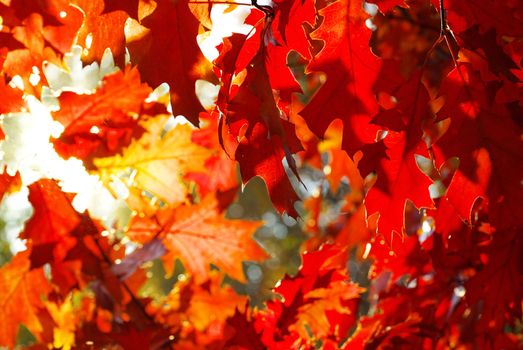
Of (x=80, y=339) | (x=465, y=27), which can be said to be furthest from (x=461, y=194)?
(x=80, y=339)

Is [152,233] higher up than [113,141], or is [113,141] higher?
[113,141]

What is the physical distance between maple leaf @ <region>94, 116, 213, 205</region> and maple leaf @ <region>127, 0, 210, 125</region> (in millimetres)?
741

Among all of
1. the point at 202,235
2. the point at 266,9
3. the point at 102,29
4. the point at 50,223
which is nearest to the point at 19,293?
the point at 50,223

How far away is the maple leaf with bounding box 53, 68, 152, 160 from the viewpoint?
5.42 feet

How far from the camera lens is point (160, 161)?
6.19 feet

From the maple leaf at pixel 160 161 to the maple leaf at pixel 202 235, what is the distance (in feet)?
0.23

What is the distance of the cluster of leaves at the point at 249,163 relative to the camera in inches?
43.1

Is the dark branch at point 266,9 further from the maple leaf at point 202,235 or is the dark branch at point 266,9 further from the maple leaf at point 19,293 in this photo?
the maple leaf at point 19,293

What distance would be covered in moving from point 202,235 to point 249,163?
2.79 feet

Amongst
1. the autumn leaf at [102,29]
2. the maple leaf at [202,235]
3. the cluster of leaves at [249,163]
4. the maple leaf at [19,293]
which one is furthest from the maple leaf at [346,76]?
the maple leaf at [19,293]

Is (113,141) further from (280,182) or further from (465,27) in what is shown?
(465,27)

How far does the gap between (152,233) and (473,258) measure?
85 centimetres

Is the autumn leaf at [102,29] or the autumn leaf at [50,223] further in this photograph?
the autumn leaf at [50,223]

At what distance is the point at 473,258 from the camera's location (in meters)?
1.62
